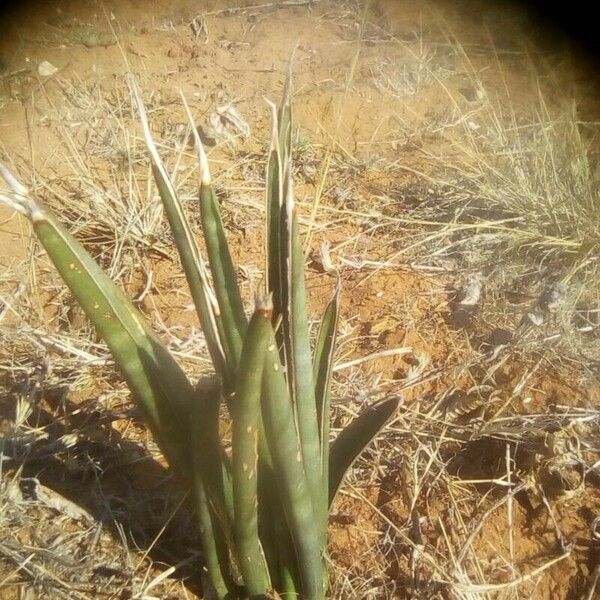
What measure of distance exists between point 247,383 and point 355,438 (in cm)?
31

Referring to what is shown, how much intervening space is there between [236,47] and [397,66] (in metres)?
0.91

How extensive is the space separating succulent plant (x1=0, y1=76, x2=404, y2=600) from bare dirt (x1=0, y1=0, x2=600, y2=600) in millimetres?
147

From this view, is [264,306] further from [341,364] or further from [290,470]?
[341,364]

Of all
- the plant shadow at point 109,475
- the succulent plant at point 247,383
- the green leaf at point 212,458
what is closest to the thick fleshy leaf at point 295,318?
the succulent plant at point 247,383

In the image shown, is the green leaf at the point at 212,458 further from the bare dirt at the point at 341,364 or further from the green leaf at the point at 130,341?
the bare dirt at the point at 341,364

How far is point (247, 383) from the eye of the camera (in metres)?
0.56

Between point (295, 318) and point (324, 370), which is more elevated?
point (295, 318)

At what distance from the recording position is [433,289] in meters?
1.77

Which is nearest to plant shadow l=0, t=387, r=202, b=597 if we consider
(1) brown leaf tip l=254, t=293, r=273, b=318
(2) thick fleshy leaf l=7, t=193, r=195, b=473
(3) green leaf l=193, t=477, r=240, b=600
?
(3) green leaf l=193, t=477, r=240, b=600

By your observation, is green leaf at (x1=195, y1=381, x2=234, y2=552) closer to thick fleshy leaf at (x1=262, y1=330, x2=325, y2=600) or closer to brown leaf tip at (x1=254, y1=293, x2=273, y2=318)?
thick fleshy leaf at (x1=262, y1=330, x2=325, y2=600)

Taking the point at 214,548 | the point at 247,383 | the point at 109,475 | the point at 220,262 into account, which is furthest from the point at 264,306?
the point at 109,475

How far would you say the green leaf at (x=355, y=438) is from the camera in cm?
74

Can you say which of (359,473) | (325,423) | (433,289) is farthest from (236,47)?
(325,423)

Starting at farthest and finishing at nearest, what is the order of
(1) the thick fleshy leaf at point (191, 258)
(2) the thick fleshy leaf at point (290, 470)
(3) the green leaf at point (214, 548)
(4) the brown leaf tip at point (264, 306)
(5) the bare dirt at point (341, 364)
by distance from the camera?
(5) the bare dirt at point (341, 364) < (3) the green leaf at point (214, 548) < (1) the thick fleshy leaf at point (191, 258) < (2) the thick fleshy leaf at point (290, 470) < (4) the brown leaf tip at point (264, 306)
